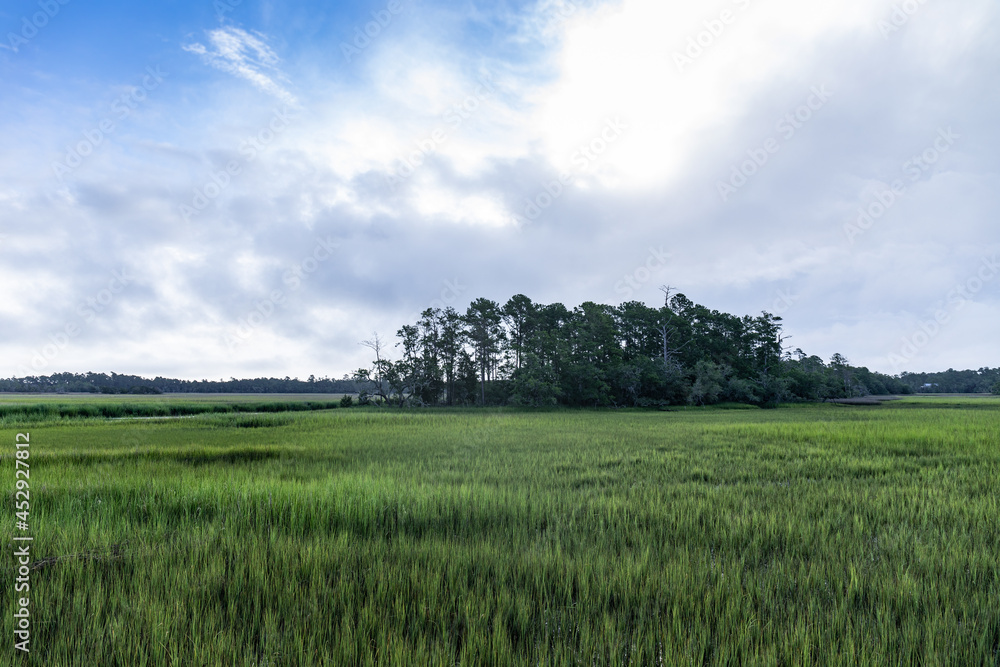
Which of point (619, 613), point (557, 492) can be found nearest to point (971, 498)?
point (557, 492)

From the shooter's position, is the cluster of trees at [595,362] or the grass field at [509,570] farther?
the cluster of trees at [595,362]

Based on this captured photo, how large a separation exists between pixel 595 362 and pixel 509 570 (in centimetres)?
4918

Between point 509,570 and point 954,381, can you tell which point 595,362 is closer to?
point 509,570

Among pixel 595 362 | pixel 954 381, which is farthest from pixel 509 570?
pixel 954 381

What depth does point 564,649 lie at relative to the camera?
7.10 feet

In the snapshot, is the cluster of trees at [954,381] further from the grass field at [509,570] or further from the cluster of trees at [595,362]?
the grass field at [509,570]

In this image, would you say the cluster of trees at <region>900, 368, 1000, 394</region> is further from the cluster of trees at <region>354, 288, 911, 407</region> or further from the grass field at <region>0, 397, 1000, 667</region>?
the grass field at <region>0, 397, 1000, 667</region>

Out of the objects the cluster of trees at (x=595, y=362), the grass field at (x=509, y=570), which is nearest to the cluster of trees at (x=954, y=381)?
the cluster of trees at (x=595, y=362)

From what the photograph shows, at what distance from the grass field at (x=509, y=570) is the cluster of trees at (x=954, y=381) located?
137598 mm

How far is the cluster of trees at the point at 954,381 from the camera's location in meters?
105

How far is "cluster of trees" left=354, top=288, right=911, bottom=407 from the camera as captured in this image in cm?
4603

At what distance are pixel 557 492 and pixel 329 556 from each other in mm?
3402

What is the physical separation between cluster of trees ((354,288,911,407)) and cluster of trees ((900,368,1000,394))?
232 ft

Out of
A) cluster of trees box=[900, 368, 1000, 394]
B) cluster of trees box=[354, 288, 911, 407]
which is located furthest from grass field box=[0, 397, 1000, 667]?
cluster of trees box=[900, 368, 1000, 394]
